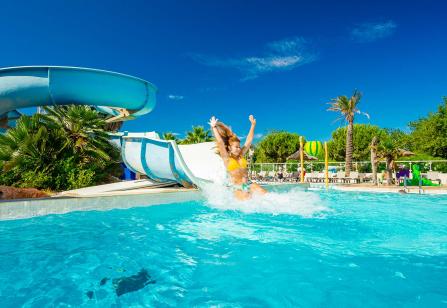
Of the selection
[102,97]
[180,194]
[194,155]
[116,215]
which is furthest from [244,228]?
[194,155]

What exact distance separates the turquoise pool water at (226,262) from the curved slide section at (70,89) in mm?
2960

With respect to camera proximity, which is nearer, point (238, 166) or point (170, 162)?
point (238, 166)

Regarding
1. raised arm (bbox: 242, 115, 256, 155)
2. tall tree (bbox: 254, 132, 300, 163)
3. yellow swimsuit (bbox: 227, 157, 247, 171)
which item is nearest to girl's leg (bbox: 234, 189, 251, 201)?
yellow swimsuit (bbox: 227, 157, 247, 171)

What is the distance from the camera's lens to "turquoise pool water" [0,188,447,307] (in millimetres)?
2373

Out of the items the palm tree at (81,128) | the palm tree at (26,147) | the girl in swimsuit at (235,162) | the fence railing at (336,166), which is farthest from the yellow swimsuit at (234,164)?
the fence railing at (336,166)

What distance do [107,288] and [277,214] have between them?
4.21 meters

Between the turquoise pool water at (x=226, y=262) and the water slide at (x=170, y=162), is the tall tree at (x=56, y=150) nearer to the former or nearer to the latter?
the water slide at (x=170, y=162)

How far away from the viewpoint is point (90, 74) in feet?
24.7

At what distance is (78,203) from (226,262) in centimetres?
498

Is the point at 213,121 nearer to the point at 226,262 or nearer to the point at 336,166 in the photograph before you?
the point at 226,262

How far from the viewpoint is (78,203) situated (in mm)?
6773

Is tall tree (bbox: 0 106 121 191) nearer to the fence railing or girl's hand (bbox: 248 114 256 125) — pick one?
girl's hand (bbox: 248 114 256 125)

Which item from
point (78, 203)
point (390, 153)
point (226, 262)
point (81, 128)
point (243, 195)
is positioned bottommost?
point (226, 262)

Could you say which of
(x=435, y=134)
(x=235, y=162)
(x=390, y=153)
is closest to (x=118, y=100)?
(x=235, y=162)
